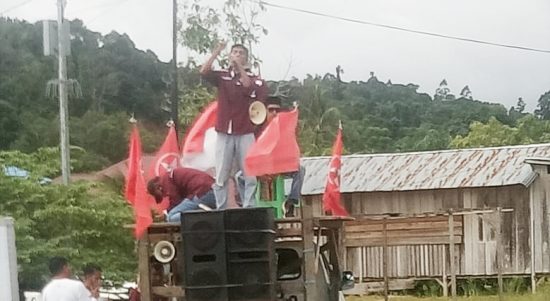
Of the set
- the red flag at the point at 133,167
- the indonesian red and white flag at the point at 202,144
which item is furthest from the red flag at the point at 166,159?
the red flag at the point at 133,167

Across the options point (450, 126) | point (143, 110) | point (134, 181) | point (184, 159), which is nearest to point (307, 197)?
point (143, 110)

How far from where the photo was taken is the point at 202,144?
1007cm

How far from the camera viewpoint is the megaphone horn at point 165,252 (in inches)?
326

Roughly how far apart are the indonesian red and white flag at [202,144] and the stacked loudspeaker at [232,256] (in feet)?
6.05

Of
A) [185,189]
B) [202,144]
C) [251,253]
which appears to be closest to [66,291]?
[251,253]

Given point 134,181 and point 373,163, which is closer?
point 134,181

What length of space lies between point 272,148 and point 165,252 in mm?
1359

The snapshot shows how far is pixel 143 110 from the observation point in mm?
19312

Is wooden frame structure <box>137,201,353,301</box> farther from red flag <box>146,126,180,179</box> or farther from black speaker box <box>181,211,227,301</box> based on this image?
red flag <box>146,126,180,179</box>

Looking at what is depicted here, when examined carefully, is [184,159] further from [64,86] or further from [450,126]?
[450,126]

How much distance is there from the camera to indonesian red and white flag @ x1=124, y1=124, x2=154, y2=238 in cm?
841

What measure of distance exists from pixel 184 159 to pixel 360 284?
10.0 m

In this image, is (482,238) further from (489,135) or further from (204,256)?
(204,256)

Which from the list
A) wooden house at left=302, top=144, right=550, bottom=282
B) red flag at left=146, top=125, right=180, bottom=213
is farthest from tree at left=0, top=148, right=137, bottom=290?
red flag at left=146, top=125, right=180, bottom=213
